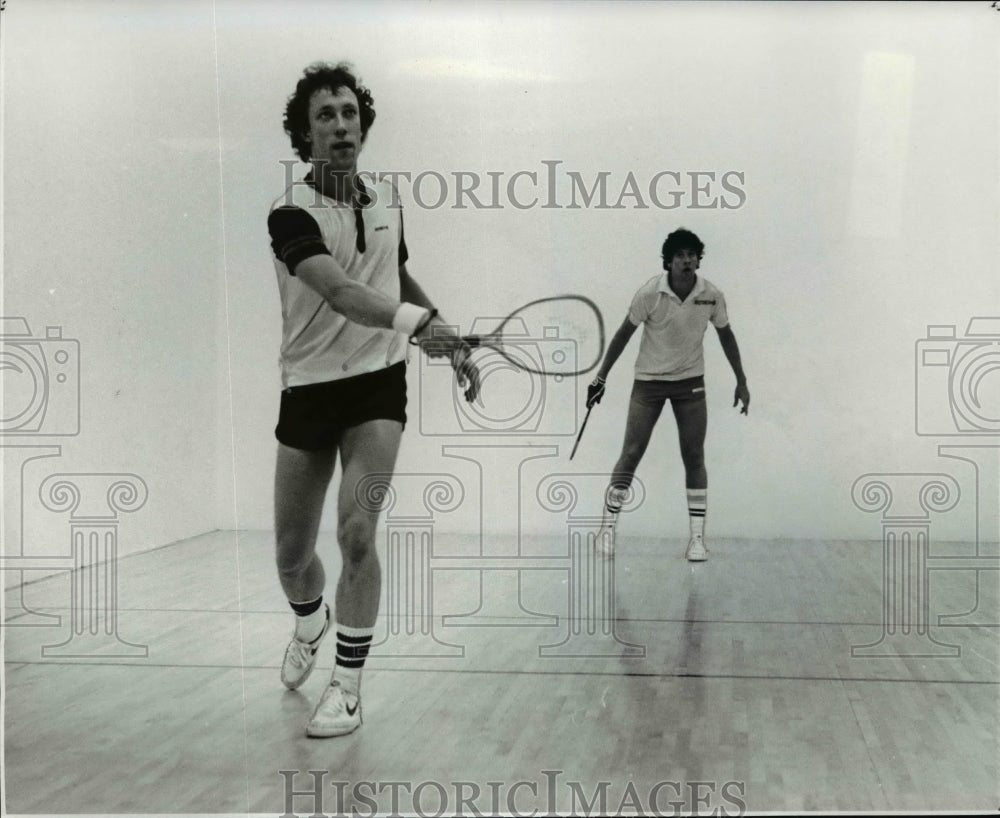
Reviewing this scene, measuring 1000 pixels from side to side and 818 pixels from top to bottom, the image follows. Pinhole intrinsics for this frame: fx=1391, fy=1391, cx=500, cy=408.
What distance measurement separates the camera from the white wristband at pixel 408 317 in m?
3.99

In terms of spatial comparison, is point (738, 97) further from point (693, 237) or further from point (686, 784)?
point (686, 784)

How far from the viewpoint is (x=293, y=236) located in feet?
13.3

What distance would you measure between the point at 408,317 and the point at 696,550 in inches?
43.4

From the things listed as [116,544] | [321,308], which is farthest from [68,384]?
[321,308]

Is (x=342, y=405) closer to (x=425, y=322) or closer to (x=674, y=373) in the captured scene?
(x=425, y=322)

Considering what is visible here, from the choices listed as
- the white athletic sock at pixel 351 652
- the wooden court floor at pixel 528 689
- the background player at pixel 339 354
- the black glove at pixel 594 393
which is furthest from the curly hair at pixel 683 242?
the white athletic sock at pixel 351 652

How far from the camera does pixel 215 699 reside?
4070mm

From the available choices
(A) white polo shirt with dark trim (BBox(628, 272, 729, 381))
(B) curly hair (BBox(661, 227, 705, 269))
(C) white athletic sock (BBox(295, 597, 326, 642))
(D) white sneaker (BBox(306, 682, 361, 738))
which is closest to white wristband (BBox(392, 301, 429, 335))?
(A) white polo shirt with dark trim (BBox(628, 272, 729, 381))

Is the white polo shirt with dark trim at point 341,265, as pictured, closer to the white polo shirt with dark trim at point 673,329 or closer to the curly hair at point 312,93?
the curly hair at point 312,93

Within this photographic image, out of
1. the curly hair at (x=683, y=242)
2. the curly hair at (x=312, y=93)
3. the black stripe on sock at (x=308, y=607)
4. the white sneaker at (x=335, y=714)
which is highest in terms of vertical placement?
the curly hair at (x=312, y=93)

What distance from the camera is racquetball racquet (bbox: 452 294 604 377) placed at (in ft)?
13.5

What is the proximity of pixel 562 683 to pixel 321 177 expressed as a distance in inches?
63.9

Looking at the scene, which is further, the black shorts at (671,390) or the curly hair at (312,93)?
the black shorts at (671,390)

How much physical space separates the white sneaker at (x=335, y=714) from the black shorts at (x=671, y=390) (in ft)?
3.98
